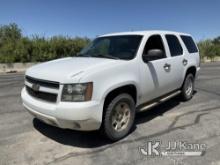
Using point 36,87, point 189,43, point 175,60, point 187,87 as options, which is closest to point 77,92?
point 36,87

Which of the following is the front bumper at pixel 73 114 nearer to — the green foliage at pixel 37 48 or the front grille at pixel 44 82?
the front grille at pixel 44 82

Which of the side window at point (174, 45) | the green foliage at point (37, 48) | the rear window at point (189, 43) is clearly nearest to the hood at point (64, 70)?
the side window at point (174, 45)

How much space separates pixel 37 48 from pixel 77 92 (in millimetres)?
18839

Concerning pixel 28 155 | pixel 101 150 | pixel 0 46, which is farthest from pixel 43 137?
pixel 0 46

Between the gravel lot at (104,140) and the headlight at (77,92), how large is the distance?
0.90 metres

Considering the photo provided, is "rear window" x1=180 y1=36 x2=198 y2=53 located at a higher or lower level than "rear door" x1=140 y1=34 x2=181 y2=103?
higher

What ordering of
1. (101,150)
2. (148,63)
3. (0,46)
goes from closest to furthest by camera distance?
(101,150), (148,63), (0,46)

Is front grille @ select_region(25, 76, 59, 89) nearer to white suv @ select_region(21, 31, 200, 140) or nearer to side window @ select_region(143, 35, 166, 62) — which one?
white suv @ select_region(21, 31, 200, 140)

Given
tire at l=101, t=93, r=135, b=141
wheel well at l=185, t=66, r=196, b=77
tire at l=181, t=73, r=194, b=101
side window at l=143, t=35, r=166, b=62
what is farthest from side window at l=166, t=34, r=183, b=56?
tire at l=101, t=93, r=135, b=141

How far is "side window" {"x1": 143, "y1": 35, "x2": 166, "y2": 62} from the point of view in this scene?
205 inches

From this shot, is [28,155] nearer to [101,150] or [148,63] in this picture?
[101,150]

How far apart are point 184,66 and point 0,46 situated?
19.5 m

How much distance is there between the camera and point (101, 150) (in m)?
4.49

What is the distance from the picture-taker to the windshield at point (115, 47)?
5285 millimetres
